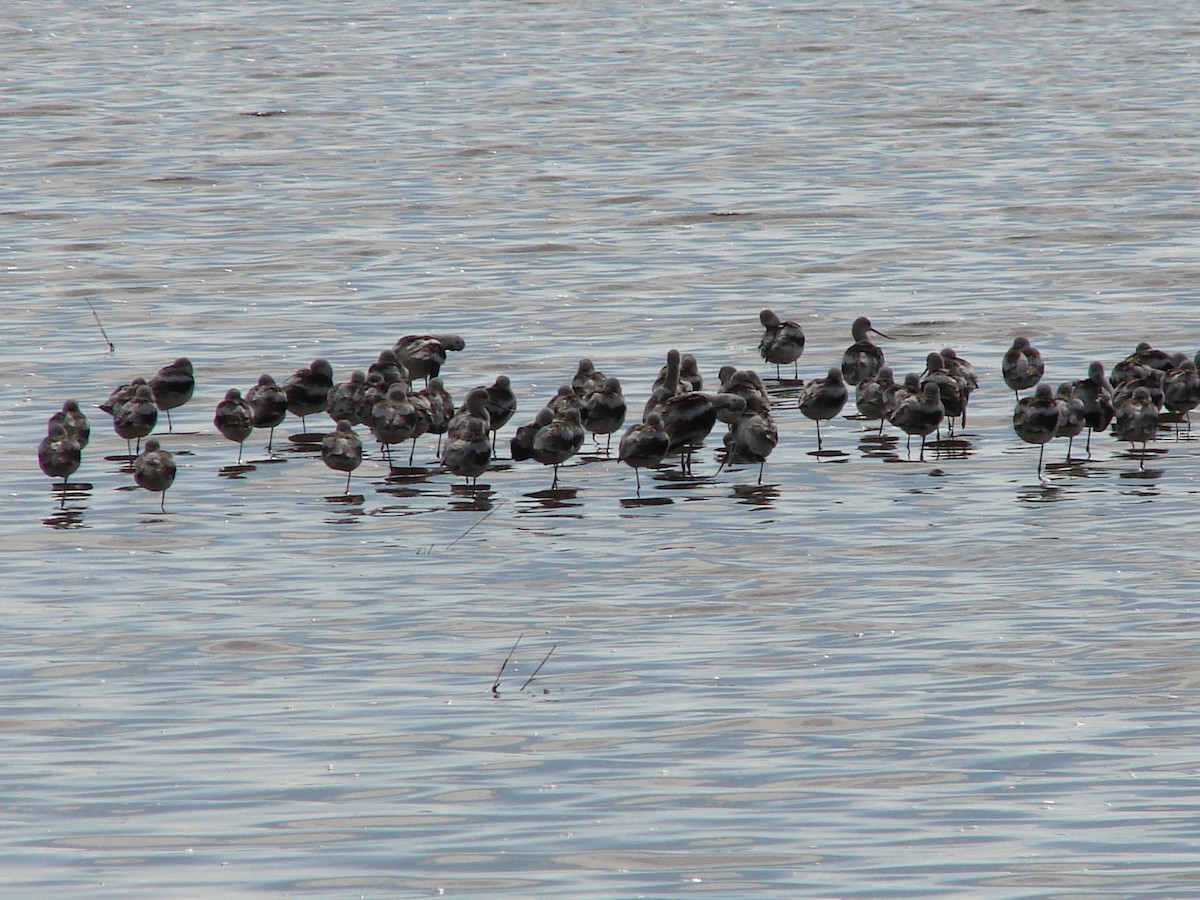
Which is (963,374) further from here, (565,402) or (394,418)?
(394,418)

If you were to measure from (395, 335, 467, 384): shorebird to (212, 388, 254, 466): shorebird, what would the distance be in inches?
107

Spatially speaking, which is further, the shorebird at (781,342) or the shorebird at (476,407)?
the shorebird at (781,342)

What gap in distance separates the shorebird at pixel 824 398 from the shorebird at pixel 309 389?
15.1ft

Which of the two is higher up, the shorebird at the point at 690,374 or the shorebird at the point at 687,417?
the shorebird at the point at 690,374

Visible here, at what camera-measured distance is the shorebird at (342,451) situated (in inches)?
695

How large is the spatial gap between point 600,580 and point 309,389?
233 inches

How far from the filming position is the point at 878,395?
19906 millimetres

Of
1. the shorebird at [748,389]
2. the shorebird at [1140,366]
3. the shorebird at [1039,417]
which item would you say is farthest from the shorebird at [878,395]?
the shorebird at [1140,366]

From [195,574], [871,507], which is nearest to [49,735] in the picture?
[195,574]

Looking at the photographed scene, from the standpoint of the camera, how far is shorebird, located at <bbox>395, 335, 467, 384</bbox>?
2158 centimetres

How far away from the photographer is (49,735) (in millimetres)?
12008

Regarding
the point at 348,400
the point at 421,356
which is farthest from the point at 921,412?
the point at 421,356

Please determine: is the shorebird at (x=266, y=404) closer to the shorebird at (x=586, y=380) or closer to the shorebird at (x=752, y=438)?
the shorebird at (x=586, y=380)

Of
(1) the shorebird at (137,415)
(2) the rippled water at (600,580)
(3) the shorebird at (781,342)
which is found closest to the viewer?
(2) the rippled water at (600,580)
